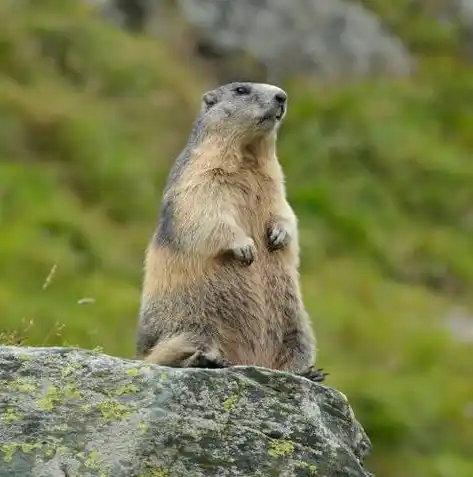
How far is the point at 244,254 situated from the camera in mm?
5992

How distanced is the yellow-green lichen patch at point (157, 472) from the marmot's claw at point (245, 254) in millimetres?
1815

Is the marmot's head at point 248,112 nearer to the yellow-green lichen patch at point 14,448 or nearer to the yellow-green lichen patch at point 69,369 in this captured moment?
the yellow-green lichen patch at point 69,369

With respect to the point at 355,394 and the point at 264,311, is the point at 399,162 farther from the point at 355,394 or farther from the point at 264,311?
the point at 264,311

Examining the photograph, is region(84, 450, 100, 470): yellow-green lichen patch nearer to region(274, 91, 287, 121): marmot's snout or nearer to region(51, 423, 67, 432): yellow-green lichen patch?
region(51, 423, 67, 432): yellow-green lichen patch

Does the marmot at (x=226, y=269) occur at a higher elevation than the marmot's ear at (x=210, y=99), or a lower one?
lower

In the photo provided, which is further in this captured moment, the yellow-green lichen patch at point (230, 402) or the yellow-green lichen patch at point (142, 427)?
the yellow-green lichen patch at point (230, 402)

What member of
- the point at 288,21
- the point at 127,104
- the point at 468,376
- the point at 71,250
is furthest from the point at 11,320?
the point at 288,21

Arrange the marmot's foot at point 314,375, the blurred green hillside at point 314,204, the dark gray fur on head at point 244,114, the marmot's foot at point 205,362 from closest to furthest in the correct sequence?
the marmot's foot at point 205,362
the marmot's foot at point 314,375
the dark gray fur on head at point 244,114
the blurred green hillside at point 314,204

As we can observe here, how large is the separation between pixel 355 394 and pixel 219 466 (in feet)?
23.7

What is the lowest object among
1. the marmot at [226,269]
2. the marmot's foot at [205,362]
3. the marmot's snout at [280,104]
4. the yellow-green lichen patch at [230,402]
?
the yellow-green lichen patch at [230,402]

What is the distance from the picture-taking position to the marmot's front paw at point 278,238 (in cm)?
620

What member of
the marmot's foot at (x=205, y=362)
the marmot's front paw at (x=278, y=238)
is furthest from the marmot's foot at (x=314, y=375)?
the marmot's front paw at (x=278, y=238)

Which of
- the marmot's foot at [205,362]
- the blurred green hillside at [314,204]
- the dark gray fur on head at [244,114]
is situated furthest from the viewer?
the blurred green hillside at [314,204]

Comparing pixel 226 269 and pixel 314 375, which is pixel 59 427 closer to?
pixel 314 375
